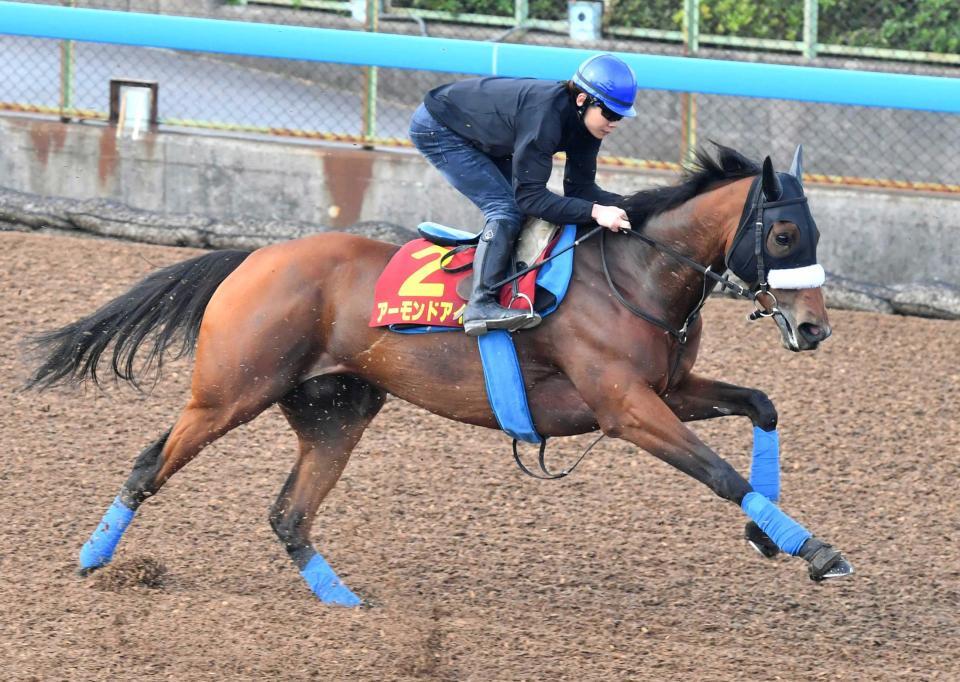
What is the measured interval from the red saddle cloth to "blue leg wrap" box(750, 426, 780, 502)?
112 cm

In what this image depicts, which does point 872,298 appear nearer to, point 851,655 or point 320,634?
point 851,655

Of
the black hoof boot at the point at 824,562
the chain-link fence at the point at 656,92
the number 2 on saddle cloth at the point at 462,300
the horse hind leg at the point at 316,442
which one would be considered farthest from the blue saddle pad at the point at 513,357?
the chain-link fence at the point at 656,92

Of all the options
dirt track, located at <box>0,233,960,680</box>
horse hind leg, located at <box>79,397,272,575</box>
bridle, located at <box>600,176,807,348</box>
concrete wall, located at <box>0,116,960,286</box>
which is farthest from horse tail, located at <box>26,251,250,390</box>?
concrete wall, located at <box>0,116,960,286</box>

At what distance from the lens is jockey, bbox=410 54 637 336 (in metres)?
5.15

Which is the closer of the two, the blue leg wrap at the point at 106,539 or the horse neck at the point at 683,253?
the horse neck at the point at 683,253

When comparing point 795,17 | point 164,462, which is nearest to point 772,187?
point 164,462

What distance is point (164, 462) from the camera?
5715 millimetres

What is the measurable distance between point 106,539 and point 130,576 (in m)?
0.19

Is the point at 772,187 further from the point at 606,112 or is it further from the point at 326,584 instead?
the point at 326,584

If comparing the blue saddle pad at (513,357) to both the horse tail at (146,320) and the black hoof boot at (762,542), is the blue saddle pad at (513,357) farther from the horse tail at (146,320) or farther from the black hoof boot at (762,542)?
the horse tail at (146,320)

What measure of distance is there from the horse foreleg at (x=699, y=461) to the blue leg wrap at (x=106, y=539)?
206 cm

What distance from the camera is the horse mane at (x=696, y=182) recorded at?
530 cm

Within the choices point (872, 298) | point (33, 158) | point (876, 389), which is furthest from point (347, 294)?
point (33, 158)

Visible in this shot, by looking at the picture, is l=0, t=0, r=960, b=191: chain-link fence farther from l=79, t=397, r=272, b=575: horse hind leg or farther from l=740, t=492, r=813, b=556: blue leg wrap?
l=740, t=492, r=813, b=556: blue leg wrap
